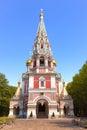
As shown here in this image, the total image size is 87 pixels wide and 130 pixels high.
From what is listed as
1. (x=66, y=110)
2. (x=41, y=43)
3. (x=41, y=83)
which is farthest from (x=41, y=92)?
(x=41, y=43)

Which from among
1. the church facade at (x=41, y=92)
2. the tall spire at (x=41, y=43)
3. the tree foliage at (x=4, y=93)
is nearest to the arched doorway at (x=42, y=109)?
the church facade at (x=41, y=92)

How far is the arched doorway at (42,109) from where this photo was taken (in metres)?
36.3

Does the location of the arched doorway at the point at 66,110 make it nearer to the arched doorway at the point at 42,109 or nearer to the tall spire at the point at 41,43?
the arched doorway at the point at 42,109

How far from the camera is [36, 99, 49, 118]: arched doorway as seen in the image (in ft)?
119

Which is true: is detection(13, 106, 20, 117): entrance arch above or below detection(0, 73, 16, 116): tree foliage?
below

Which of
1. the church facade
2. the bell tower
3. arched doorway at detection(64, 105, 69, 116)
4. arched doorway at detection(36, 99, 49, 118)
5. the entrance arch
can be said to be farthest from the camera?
the entrance arch

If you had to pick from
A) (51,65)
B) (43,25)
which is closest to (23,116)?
(51,65)

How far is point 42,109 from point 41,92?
5.41 meters

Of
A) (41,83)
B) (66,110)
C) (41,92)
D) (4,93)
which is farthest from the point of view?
(4,93)

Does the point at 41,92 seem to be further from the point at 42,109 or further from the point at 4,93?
the point at 4,93

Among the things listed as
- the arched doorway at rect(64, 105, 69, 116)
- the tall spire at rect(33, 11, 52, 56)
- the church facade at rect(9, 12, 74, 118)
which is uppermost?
the tall spire at rect(33, 11, 52, 56)

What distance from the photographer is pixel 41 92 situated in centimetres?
3600

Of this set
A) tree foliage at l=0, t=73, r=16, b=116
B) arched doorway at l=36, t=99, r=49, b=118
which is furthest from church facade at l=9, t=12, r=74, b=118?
tree foliage at l=0, t=73, r=16, b=116

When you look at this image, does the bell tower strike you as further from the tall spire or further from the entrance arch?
the entrance arch
